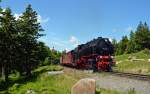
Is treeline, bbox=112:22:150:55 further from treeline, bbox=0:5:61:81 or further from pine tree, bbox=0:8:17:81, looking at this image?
pine tree, bbox=0:8:17:81

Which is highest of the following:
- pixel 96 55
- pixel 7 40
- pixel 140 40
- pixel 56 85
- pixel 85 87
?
pixel 140 40

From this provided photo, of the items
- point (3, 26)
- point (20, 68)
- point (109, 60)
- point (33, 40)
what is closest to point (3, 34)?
point (3, 26)

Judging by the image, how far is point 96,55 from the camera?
4406 centimetres

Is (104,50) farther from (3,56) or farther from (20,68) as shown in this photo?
(20,68)

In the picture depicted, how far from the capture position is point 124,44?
6501 inches

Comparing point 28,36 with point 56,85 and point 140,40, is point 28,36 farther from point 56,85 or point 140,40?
point 140,40

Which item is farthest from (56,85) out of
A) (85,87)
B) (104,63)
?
(85,87)

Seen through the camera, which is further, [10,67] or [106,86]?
[10,67]

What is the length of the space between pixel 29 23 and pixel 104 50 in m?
26.7

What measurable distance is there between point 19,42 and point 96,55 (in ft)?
83.2

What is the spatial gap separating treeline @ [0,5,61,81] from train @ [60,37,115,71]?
17911 millimetres

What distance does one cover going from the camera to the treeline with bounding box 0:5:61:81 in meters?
63.0

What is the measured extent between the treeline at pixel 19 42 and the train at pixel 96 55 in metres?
17.9

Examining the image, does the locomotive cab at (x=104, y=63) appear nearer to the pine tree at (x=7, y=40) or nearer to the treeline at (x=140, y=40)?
the pine tree at (x=7, y=40)
